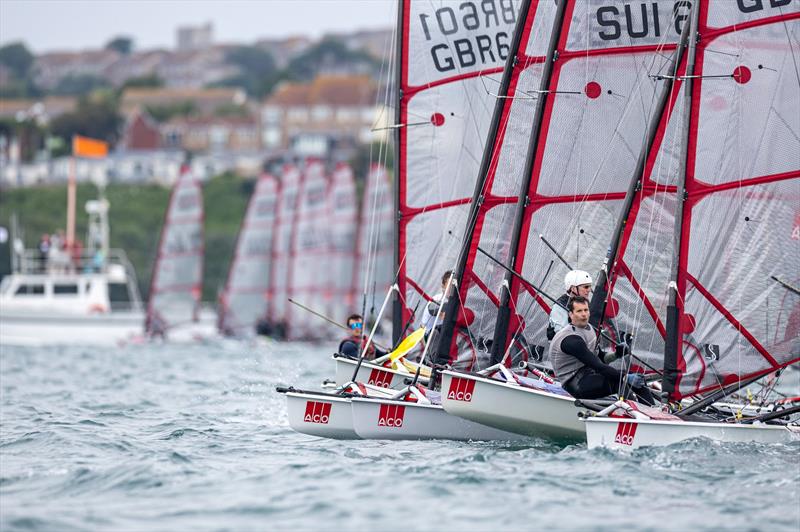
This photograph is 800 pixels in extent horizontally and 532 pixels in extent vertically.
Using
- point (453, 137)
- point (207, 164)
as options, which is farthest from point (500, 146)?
point (207, 164)

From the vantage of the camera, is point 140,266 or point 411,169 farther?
point 140,266

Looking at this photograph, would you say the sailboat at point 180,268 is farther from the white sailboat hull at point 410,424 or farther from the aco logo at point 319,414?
the white sailboat hull at point 410,424

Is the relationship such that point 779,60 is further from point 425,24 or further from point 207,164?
point 207,164

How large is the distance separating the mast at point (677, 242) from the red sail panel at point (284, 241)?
119 feet

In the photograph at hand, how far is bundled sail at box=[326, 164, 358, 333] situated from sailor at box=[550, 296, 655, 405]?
36791 millimetres

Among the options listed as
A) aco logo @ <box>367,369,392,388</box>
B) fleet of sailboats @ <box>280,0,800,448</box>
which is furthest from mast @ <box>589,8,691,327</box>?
aco logo @ <box>367,369,392,388</box>

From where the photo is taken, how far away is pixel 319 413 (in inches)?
629

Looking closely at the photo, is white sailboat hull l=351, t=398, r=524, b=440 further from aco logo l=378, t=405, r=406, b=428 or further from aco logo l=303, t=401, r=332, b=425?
aco logo l=303, t=401, r=332, b=425

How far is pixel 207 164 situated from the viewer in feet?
446

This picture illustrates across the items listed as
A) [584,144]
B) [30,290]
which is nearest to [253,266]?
[30,290]

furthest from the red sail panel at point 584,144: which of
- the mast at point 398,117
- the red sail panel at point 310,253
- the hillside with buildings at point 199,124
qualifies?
the hillside with buildings at point 199,124

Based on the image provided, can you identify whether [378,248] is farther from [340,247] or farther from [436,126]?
[436,126]

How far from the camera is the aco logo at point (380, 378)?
18688mm

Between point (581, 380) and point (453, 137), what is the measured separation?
291 inches
